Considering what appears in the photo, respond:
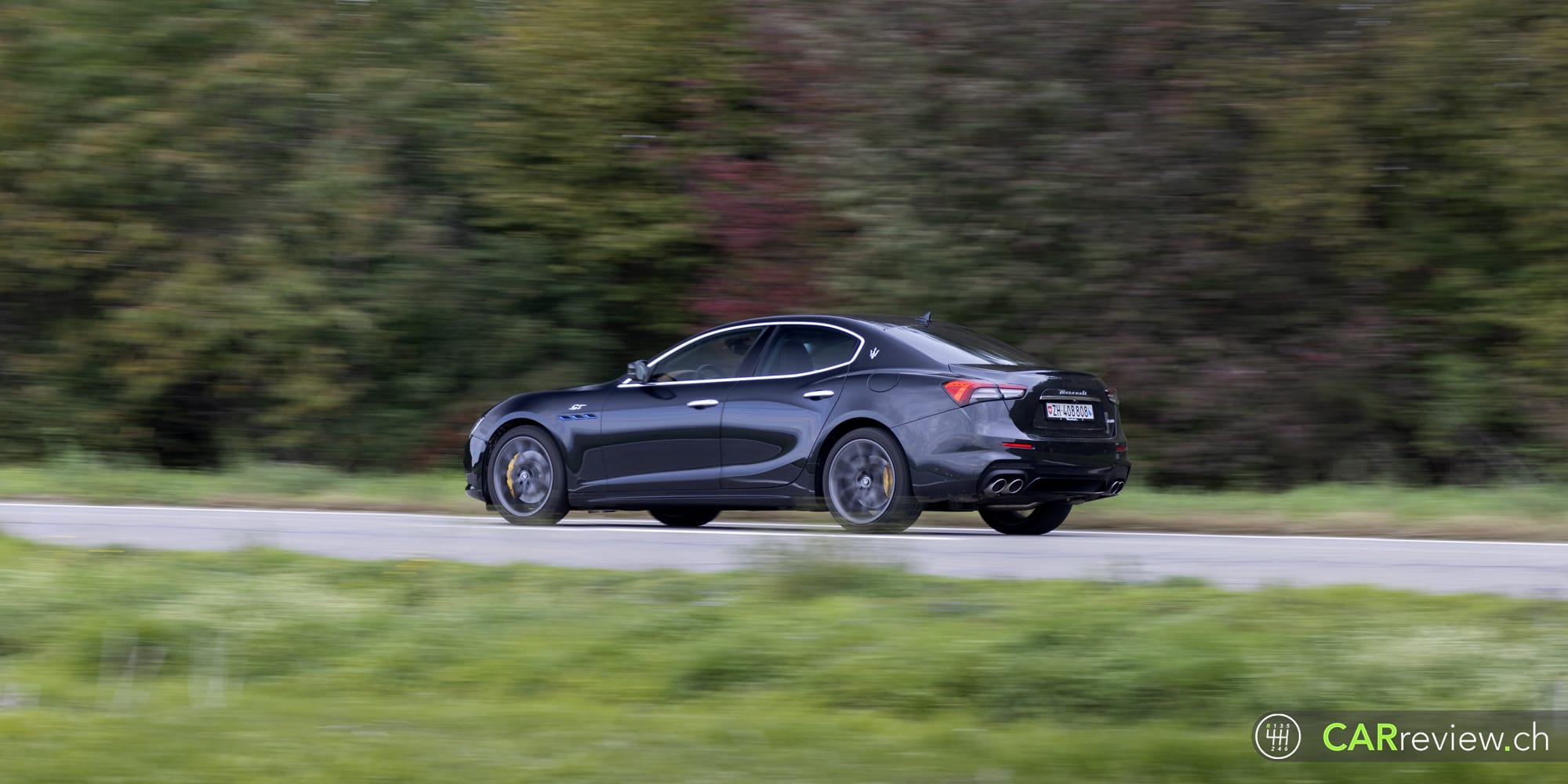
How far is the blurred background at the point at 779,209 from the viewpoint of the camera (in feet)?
55.1

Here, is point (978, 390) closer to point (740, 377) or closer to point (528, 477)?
point (740, 377)

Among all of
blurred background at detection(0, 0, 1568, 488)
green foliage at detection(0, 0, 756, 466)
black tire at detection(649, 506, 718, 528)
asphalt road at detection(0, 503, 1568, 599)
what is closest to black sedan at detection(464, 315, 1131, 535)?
asphalt road at detection(0, 503, 1568, 599)

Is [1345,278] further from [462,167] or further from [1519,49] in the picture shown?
[462,167]

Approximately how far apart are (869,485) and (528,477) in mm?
2925

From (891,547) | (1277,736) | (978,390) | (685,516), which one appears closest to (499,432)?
(685,516)

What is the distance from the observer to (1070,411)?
1153 cm

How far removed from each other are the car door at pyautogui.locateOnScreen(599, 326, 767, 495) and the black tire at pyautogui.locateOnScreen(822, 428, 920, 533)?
93 centimetres

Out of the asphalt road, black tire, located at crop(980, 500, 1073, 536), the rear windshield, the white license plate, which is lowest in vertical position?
the asphalt road

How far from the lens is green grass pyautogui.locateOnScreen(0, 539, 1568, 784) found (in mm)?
5500

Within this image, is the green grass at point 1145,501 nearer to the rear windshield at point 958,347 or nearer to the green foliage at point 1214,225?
the green foliage at point 1214,225

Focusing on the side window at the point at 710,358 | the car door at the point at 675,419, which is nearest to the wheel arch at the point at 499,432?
the car door at the point at 675,419

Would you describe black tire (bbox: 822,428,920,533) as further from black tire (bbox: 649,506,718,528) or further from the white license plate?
black tire (bbox: 649,506,718,528)

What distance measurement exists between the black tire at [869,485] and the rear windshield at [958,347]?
691mm

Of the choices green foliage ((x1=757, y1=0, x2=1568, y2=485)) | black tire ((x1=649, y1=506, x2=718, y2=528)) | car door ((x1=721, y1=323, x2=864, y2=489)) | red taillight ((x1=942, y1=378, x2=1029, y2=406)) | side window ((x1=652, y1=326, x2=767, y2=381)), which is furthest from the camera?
green foliage ((x1=757, y1=0, x2=1568, y2=485))
